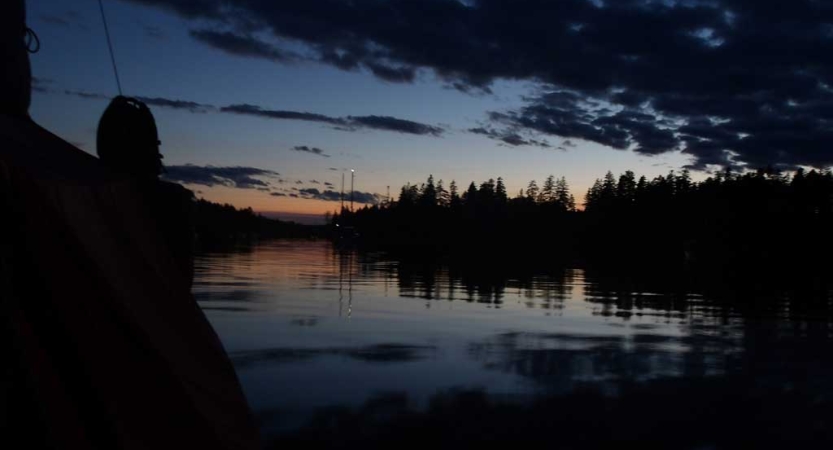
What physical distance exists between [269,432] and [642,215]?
11479 centimetres

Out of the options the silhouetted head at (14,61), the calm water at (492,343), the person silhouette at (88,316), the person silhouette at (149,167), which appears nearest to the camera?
the person silhouette at (88,316)

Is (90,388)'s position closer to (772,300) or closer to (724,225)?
(772,300)

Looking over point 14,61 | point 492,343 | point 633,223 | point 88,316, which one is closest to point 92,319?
A: point 88,316

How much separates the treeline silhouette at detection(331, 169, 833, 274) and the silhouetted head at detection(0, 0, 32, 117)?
4348cm

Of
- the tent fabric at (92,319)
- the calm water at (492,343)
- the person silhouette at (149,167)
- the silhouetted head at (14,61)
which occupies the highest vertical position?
the silhouetted head at (14,61)

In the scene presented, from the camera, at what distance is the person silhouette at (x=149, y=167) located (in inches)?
228

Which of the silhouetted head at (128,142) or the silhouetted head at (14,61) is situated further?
the silhouetted head at (128,142)

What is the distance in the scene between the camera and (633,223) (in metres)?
118

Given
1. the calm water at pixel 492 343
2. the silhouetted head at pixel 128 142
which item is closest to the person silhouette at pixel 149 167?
the silhouetted head at pixel 128 142

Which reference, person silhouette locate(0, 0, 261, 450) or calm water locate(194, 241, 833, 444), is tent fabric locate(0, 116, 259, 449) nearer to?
person silhouette locate(0, 0, 261, 450)

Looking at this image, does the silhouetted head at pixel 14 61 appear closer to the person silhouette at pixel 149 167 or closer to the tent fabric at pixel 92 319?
the tent fabric at pixel 92 319

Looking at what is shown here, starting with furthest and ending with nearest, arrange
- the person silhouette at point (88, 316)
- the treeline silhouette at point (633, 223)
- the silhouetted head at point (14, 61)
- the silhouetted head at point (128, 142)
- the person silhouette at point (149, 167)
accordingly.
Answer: the treeline silhouette at point (633, 223)
the silhouetted head at point (128, 142)
the person silhouette at point (149, 167)
the silhouetted head at point (14, 61)
the person silhouette at point (88, 316)

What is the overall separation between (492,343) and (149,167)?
8132mm

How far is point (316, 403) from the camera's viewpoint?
8.25 m
